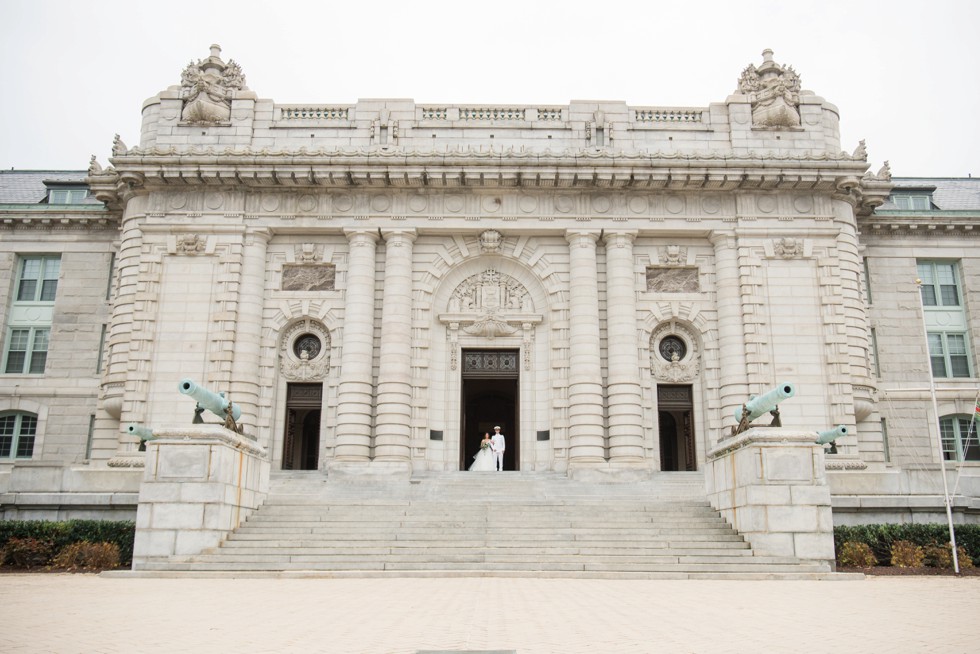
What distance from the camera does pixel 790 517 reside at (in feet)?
62.7

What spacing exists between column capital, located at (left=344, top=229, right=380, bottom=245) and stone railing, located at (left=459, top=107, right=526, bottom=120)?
6.32 metres

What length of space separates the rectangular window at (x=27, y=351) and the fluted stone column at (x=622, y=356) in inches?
991

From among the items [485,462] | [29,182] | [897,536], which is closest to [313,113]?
[485,462]

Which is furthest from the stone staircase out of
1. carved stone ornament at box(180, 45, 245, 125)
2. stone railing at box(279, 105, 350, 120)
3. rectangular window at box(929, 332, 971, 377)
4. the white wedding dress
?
rectangular window at box(929, 332, 971, 377)

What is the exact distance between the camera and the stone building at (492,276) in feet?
101

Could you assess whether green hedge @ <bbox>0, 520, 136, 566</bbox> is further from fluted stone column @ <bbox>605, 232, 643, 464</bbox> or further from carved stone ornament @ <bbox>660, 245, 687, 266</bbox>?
carved stone ornament @ <bbox>660, 245, 687, 266</bbox>

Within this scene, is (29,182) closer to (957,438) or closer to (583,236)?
(583,236)

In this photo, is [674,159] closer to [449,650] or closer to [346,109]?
[346,109]

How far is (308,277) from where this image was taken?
32750 millimetres

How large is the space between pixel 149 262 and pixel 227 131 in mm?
6339

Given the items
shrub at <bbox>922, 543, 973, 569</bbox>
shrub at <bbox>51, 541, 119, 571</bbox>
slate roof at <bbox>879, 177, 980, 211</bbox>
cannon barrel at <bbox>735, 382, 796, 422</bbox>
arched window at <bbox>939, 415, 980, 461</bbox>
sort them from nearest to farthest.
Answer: cannon barrel at <bbox>735, 382, 796, 422</bbox>, shrub at <bbox>51, 541, 119, 571</bbox>, shrub at <bbox>922, 543, 973, 569</bbox>, arched window at <bbox>939, 415, 980, 461</bbox>, slate roof at <bbox>879, 177, 980, 211</bbox>

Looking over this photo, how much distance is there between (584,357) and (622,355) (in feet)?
4.76

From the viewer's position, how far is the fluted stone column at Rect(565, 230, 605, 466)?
98.2 feet

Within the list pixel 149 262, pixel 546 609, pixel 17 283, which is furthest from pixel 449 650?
pixel 17 283
